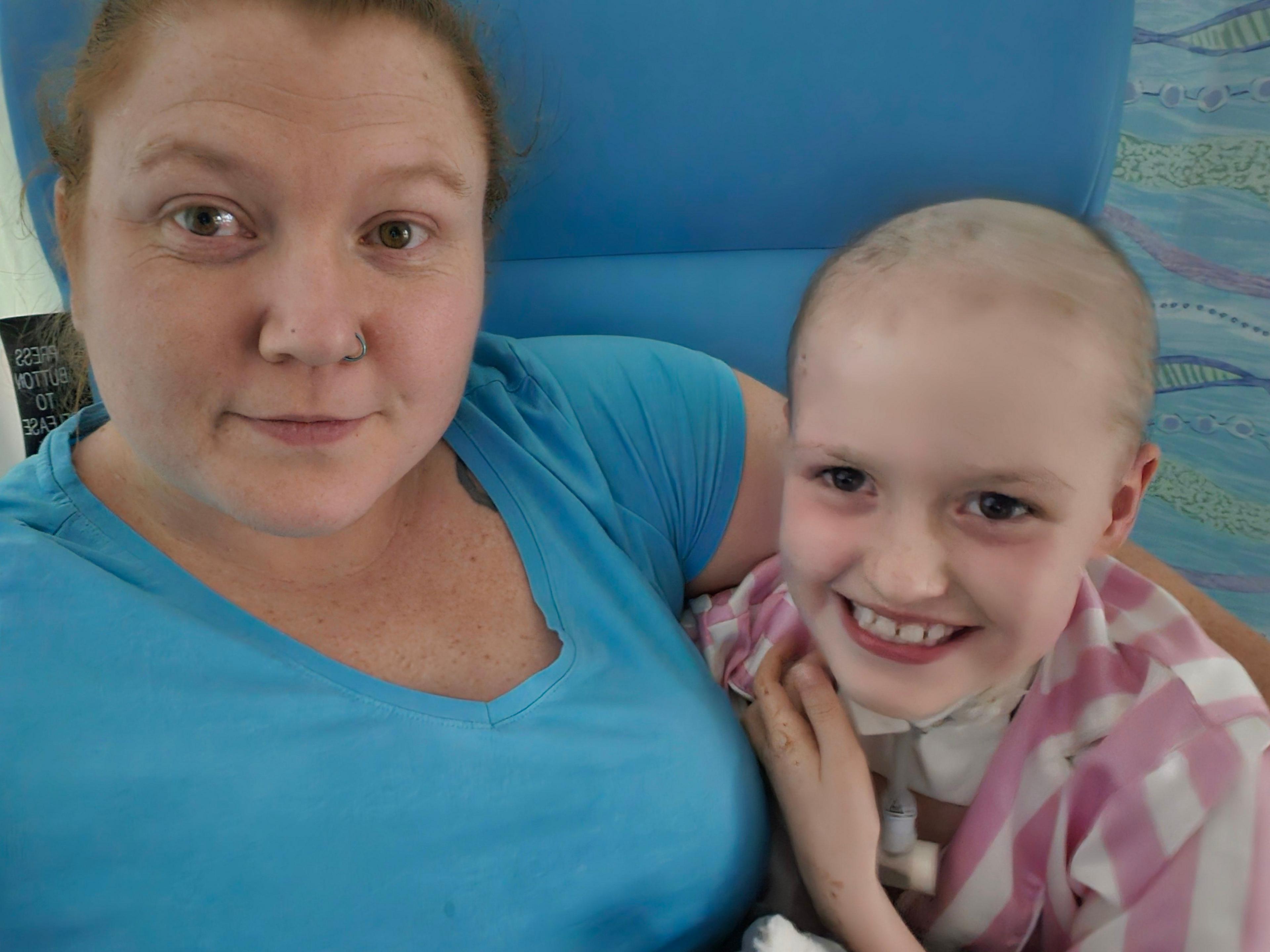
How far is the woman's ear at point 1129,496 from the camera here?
2.83 ft

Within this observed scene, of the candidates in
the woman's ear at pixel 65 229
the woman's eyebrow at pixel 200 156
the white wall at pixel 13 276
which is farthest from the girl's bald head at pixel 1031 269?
the white wall at pixel 13 276

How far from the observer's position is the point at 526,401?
1185 millimetres

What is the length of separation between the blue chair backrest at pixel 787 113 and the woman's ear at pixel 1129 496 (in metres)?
0.46

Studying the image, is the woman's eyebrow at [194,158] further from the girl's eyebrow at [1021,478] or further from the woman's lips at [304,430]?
the girl's eyebrow at [1021,478]

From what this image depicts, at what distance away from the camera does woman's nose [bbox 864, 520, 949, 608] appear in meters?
0.80

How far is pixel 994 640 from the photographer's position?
84 cm

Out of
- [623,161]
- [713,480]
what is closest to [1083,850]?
[713,480]

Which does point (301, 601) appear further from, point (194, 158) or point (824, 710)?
point (824, 710)

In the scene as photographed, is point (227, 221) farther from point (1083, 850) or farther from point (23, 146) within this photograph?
point (1083, 850)

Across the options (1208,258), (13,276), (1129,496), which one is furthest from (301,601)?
(1208,258)

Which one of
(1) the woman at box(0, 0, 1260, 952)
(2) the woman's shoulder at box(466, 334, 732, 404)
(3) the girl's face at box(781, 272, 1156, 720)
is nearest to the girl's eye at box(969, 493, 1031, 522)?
(3) the girl's face at box(781, 272, 1156, 720)

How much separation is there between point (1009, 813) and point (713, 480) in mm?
505

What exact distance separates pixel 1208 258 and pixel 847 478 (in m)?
1.68

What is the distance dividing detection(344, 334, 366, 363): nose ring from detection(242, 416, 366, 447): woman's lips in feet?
0.17
